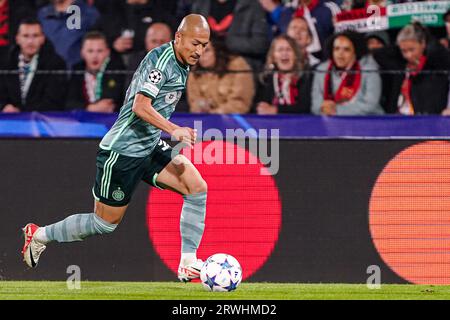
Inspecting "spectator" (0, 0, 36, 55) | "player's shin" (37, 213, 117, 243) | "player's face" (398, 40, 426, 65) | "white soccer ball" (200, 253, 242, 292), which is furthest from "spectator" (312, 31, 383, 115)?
"spectator" (0, 0, 36, 55)

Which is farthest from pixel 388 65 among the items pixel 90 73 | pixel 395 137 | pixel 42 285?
pixel 42 285

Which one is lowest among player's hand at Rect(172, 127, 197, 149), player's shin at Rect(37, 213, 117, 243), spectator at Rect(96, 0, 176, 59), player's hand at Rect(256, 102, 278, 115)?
player's shin at Rect(37, 213, 117, 243)

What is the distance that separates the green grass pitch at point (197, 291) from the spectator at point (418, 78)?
9.58 feet

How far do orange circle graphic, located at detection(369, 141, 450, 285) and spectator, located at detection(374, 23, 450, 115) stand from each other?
1.82m

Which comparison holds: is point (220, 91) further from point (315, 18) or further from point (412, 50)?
point (412, 50)

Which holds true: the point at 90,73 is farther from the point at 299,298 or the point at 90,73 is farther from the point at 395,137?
the point at 299,298

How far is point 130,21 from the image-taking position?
14.6 m

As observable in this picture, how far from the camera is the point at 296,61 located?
13.4 meters

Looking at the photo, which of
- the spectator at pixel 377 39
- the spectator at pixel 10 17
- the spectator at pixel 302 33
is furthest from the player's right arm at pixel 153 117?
the spectator at pixel 10 17

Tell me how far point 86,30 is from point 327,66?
3258mm

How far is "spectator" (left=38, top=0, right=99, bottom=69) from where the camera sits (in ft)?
47.9

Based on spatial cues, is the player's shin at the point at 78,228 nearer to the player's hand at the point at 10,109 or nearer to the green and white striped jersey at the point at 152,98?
the green and white striped jersey at the point at 152,98

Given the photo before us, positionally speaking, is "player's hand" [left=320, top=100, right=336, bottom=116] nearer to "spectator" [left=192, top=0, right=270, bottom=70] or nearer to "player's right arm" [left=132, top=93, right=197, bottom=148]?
"spectator" [left=192, top=0, right=270, bottom=70]

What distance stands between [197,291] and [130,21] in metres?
5.72
